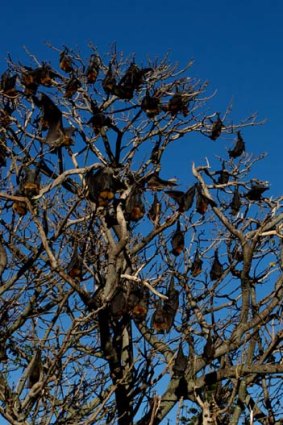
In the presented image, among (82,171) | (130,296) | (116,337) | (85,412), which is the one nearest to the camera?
(82,171)

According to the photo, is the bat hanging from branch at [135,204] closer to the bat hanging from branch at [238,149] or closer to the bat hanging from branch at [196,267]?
the bat hanging from branch at [196,267]

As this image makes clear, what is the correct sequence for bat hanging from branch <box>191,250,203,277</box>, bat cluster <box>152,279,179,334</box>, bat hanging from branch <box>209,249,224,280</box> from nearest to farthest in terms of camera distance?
1. bat cluster <box>152,279,179,334</box>
2. bat hanging from branch <box>209,249,224,280</box>
3. bat hanging from branch <box>191,250,203,277</box>

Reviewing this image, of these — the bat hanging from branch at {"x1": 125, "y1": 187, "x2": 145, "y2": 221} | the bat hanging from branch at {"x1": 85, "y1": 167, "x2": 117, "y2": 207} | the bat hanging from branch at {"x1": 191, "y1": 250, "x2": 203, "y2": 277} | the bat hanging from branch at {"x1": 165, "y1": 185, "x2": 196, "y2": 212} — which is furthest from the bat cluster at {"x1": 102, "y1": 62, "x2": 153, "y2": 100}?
the bat hanging from branch at {"x1": 85, "y1": 167, "x2": 117, "y2": 207}

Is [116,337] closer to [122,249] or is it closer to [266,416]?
[122,249]

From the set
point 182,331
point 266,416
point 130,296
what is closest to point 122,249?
point 130,296

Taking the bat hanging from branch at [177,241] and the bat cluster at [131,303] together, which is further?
the bat hanging from branch at [177,241]

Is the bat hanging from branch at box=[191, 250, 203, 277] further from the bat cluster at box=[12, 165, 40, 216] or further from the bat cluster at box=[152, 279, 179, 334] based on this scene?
the bat cluster at box=[12, 165, 40, 216]

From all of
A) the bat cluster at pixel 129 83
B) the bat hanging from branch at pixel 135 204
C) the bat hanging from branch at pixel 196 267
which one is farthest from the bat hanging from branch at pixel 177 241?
the bat cluster at pixel 129 83

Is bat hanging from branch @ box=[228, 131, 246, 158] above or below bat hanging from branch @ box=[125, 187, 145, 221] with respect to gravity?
above

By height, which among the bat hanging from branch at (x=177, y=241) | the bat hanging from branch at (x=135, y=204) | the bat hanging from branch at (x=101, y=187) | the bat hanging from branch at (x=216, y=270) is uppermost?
the bat hanging from branch at (x=216, y=270)

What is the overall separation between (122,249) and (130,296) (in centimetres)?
51

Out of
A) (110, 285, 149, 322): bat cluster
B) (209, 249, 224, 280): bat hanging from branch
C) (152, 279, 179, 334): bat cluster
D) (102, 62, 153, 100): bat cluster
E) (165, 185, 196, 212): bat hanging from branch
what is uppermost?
(102, 62, 153, 100): bat cluster

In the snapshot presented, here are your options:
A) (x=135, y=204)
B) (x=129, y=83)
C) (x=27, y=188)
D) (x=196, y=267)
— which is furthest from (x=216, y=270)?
(x=27, y=188)

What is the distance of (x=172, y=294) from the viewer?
7707 millimetres
